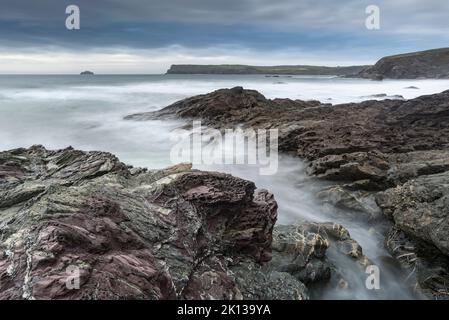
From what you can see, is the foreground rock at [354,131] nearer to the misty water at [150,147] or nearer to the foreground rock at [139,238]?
the misty water at [150,147]

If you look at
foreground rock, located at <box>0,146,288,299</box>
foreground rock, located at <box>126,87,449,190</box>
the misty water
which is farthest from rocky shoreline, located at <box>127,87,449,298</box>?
foreground rock, located at <box>0,146,288,299</box>

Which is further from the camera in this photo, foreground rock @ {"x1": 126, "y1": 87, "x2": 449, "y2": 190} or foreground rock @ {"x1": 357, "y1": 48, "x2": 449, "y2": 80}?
foreground rock @ {"x1": 357, "y1": 48, "x2": 449, "y2": 80}

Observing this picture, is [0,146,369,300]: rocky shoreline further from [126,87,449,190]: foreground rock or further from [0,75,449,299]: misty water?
[126,87,449,190]: foreground rock

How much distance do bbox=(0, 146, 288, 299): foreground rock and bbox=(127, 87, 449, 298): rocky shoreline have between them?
320 cm

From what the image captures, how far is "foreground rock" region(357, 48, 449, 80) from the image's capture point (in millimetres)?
95812

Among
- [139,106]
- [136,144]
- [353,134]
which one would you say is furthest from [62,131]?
[353,134]

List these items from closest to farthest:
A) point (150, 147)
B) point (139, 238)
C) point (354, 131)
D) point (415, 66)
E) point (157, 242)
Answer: point (139, 238), point (157, 242), point (354, 131), point (150, 147), point (415, 66)

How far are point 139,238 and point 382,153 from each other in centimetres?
1002

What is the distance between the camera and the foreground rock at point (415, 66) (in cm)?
9581

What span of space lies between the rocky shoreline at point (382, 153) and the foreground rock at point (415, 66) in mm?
82334

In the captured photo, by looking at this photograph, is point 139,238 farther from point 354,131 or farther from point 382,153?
point 354,131

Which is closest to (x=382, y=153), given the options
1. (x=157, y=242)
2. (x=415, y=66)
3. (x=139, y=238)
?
(x=157, y=242)

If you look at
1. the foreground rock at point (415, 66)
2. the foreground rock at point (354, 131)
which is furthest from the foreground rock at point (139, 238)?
the foreground rock at point (415, 66)

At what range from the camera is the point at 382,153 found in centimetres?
1320
